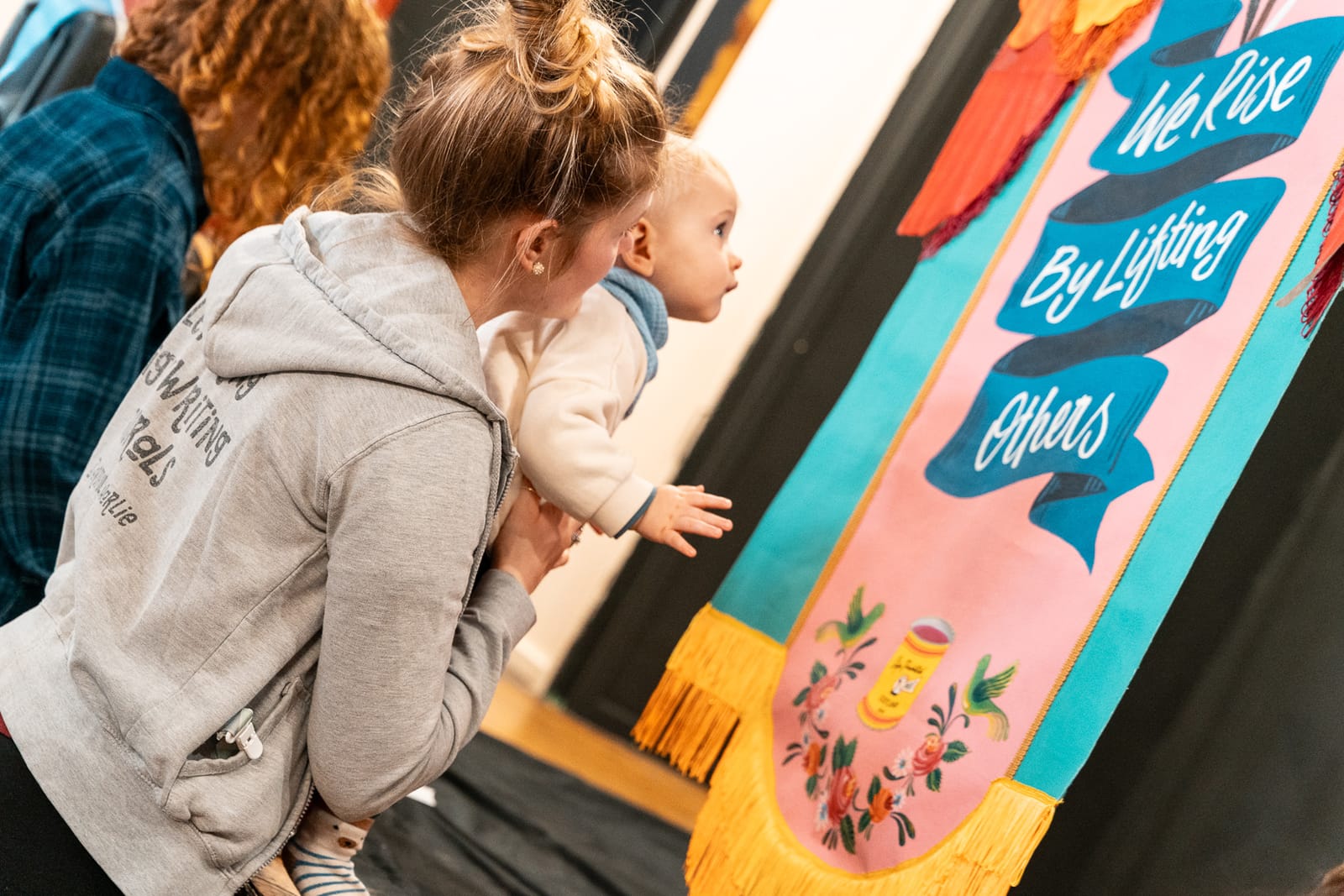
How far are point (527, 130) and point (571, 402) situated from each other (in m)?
0.34

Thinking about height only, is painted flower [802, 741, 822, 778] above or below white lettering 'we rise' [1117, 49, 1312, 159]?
below

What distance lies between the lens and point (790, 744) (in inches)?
60.1

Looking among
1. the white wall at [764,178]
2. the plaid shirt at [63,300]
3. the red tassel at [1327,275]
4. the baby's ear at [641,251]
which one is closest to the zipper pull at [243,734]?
the plaid shirt at [63,300]

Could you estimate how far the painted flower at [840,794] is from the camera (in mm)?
1408

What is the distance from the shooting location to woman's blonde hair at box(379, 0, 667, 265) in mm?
911

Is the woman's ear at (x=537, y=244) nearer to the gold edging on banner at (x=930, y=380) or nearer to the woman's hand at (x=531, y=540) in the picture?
the woman's hand at (x=531, y=540)

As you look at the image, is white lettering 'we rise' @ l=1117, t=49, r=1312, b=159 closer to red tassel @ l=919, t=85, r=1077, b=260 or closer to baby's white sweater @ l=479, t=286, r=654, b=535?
red tassel @ l=919, t=85, r=1077, b=260

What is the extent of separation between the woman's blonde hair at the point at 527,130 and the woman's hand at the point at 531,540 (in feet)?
0.97

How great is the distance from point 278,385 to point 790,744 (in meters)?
0.92

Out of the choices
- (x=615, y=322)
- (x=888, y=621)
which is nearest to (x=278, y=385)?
(x=615, y=322)

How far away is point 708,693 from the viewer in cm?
161

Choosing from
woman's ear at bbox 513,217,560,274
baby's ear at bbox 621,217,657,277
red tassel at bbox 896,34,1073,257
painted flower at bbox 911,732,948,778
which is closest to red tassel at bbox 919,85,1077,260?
red tassel at bbox 896,34,1073,257

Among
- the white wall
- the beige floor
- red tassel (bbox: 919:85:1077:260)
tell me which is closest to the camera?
red tassel (bbox: 919:85:1077:260)

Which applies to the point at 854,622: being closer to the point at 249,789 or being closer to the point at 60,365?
the point at 249,789
